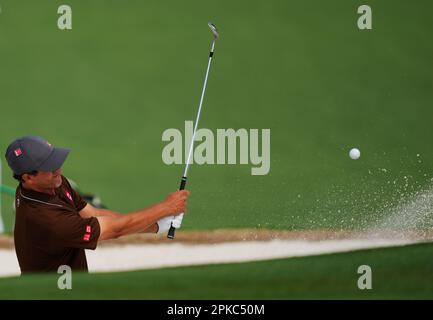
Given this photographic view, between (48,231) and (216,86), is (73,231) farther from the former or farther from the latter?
(216,86)

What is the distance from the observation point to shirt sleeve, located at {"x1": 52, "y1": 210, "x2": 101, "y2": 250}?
3020 millimetres

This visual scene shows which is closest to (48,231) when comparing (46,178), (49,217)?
(49,217)

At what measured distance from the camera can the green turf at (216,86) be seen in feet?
19.9

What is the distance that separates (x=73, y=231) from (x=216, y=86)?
3299 mm

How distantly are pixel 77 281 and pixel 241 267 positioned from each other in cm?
46

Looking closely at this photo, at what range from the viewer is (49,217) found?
3.01m

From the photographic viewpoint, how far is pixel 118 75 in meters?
6.34

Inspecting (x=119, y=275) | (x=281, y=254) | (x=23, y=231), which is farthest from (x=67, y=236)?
(x=281, y=254)

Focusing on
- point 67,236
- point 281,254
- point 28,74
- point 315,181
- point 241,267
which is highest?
point 28,74

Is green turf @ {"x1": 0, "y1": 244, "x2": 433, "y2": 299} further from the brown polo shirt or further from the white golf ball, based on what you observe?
the white golf ball

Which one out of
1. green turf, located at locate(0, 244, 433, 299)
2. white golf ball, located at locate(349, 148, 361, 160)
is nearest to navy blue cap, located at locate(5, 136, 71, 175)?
green turf, located at locate(0, 244, 433, 299)

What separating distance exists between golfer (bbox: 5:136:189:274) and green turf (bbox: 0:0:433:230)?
282 centimetres
